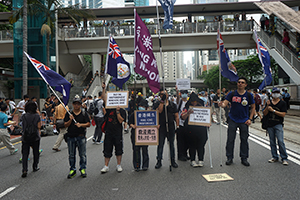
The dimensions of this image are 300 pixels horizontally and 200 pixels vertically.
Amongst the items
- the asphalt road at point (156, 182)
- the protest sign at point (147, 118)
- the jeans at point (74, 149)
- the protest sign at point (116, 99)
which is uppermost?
the protest sign at point (116, 99)

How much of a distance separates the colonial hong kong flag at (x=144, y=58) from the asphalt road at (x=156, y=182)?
2006 millimetres

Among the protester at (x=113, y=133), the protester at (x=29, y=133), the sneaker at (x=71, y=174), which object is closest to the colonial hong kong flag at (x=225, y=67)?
the protester at (x=113, y=133)

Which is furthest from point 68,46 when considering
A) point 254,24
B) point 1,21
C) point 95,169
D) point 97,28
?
point 95,169

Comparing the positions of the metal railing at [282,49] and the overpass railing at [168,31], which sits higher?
the overpass railing at [168,31]

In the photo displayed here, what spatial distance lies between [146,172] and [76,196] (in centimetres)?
186

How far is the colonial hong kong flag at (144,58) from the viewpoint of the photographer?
586cm

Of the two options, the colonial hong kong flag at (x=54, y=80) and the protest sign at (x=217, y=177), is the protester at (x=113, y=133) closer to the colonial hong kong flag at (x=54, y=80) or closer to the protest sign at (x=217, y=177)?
the colonial hong kong flag at (x=54, y=80)

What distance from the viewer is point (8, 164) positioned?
23.7 ft

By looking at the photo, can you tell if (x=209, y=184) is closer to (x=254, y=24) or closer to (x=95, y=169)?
(x=95, y=169)

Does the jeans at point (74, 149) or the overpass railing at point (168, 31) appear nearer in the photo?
the jeans at point (74, 149)

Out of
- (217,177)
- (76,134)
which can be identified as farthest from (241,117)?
(76,134)

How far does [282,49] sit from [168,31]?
11.3m

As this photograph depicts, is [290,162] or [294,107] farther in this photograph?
[294,107]

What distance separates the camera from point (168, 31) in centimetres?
2691
